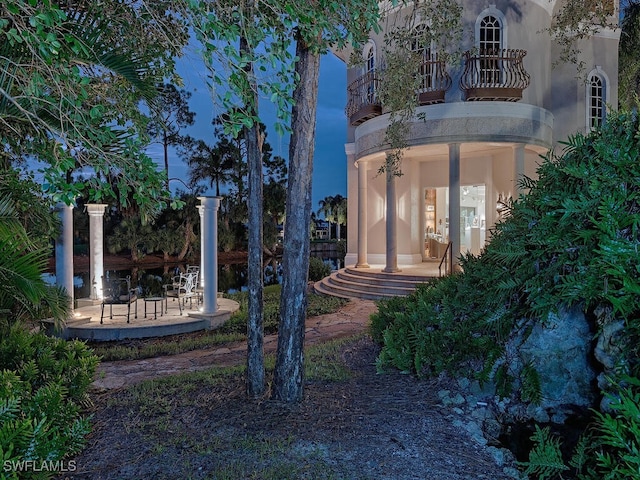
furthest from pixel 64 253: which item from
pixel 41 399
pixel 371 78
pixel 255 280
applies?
pixel 371 78

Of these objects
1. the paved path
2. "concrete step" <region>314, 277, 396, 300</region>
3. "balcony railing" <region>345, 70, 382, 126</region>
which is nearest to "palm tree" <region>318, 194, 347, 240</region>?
"balcony railing" <region>345, 70, 382, 126</region>

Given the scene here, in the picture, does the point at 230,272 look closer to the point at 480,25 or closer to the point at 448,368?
the point at 480,25

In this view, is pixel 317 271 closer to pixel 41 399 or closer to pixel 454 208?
pixel 454 208

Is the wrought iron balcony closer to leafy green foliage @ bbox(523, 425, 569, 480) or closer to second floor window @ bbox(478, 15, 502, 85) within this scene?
second floor window @ bbox(478, 15, 502, 85)

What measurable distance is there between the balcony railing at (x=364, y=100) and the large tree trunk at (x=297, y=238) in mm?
8906

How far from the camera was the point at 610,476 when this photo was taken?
235 centimetres

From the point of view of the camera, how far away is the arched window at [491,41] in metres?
11.6

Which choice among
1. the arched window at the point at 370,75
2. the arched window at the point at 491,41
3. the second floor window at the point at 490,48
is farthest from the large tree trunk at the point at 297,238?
the arched window at the point at 491,41

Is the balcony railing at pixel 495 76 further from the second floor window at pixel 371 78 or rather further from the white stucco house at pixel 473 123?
the second floor window at pixel 371 78

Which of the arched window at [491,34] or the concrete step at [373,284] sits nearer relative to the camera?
the concrete step at [373,284]

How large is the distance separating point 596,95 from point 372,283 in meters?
10.2

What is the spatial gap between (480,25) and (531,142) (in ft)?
11.7

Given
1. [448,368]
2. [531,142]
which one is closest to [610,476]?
[448,368]

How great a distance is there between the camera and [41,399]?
124 inches
